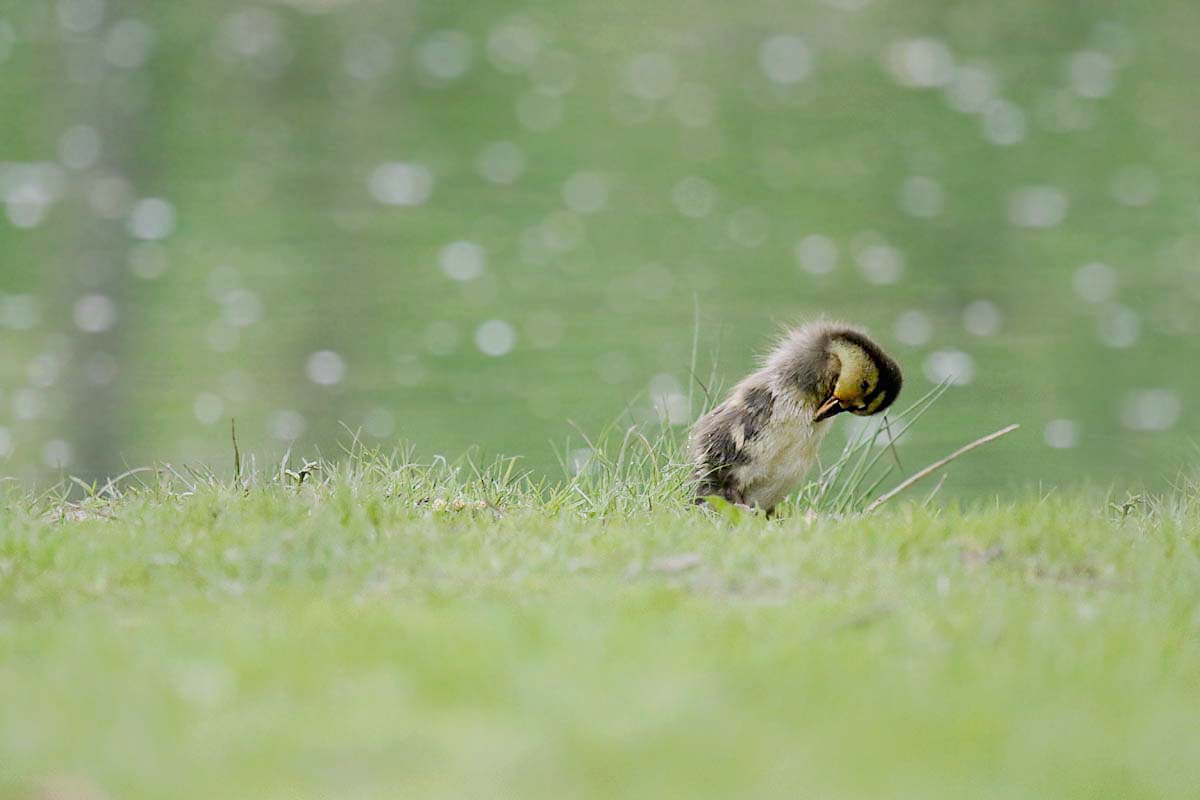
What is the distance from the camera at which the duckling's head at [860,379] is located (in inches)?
266

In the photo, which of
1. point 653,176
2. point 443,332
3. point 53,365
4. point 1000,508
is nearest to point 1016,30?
point 653,176

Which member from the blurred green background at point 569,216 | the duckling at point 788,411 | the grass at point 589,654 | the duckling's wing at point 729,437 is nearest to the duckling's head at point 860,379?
the duckling at point 788,411

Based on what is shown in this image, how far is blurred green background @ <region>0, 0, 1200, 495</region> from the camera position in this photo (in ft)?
50.9

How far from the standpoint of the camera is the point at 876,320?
1711 centimetres

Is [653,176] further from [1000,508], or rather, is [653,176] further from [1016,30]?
[1000,508]

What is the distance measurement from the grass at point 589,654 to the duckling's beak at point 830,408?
0.64m

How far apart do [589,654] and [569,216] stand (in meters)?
17.0

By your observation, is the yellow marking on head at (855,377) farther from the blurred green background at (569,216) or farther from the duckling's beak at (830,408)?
the blurred green background at (569,216)

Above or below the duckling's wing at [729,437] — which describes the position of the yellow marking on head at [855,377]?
above

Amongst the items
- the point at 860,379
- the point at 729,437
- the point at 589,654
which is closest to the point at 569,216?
the point at 729,437

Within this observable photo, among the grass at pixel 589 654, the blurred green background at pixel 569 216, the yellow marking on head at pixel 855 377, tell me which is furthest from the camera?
the blurred green background at pixel 569 216

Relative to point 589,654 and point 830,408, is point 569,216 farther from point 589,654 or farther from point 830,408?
point 589,654

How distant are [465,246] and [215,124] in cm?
502

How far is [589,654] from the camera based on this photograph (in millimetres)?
4258
